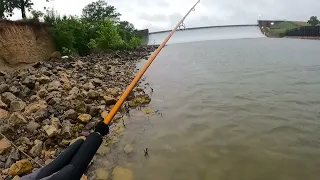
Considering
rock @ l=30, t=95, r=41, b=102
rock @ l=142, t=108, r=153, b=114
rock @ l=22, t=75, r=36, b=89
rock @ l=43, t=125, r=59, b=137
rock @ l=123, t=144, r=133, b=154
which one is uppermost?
rock @ l=22, t=75, r=36, b=89

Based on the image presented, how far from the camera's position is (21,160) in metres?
5.68

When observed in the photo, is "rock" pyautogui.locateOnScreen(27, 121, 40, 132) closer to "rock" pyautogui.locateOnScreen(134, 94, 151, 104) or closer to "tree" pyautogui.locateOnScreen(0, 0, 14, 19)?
"rock" pyautogui.locateOnScreen(134, 94, 151, 104)

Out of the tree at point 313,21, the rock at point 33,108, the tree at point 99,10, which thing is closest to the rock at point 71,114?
the rock at point 33,108

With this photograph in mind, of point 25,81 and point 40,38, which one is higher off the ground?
point 40,38

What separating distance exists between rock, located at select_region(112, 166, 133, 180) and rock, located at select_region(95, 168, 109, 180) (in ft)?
0.50

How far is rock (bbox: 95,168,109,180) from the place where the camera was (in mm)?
5771

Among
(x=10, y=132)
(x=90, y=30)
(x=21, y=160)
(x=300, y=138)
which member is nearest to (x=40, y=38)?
(x=90, y=30)

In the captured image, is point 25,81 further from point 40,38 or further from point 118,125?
point 40,38

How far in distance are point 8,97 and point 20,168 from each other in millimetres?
4299

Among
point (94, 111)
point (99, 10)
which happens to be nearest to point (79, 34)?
point (94, 111)

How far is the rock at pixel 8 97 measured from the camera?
8.84m

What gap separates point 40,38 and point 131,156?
751 inches

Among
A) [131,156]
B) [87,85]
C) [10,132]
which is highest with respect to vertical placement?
[87,85]

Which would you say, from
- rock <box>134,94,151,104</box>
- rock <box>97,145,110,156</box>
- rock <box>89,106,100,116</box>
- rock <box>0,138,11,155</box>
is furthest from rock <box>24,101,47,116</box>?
rock <box>134,94,151,104</box>
